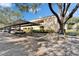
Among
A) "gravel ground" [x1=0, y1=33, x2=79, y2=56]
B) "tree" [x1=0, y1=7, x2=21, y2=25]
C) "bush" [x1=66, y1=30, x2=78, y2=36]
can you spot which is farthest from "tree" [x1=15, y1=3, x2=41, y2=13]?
"bush" [x1=66, y1=30, x2=78, y2=36]

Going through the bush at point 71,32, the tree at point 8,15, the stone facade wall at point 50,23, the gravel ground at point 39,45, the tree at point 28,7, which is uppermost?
the tree at point 28,7

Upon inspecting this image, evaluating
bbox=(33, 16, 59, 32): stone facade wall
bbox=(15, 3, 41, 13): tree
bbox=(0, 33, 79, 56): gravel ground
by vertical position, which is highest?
bbox=(15, 3, 41, 13): tree

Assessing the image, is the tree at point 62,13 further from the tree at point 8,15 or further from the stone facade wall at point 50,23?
the tree at point 8,15

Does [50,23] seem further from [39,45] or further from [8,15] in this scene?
[8,15]

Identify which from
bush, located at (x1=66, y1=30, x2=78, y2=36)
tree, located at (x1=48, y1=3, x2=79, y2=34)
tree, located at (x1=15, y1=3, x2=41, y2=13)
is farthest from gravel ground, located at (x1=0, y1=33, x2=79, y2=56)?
tree, located at (x1=15, y1=3, x2=41, y2=13)

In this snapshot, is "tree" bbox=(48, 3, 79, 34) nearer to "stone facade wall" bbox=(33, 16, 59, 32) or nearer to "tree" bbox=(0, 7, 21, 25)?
"stone facade wall" bbox=(33, 16, 59, 32)

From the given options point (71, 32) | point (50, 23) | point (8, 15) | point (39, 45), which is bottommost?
point (39, 45)

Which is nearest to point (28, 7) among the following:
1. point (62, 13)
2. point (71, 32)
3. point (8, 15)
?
point (8, 15)

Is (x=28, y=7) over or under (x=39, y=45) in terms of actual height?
over

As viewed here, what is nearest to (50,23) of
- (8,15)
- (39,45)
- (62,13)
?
(62,13)

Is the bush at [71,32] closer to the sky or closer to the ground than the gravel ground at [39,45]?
closer to the sky

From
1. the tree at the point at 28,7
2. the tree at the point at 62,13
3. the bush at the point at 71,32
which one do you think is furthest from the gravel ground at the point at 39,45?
the tree at the point at 28,7

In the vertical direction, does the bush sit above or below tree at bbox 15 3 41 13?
below

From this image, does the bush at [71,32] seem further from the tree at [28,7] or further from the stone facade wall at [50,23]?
the tree at [28,7]
